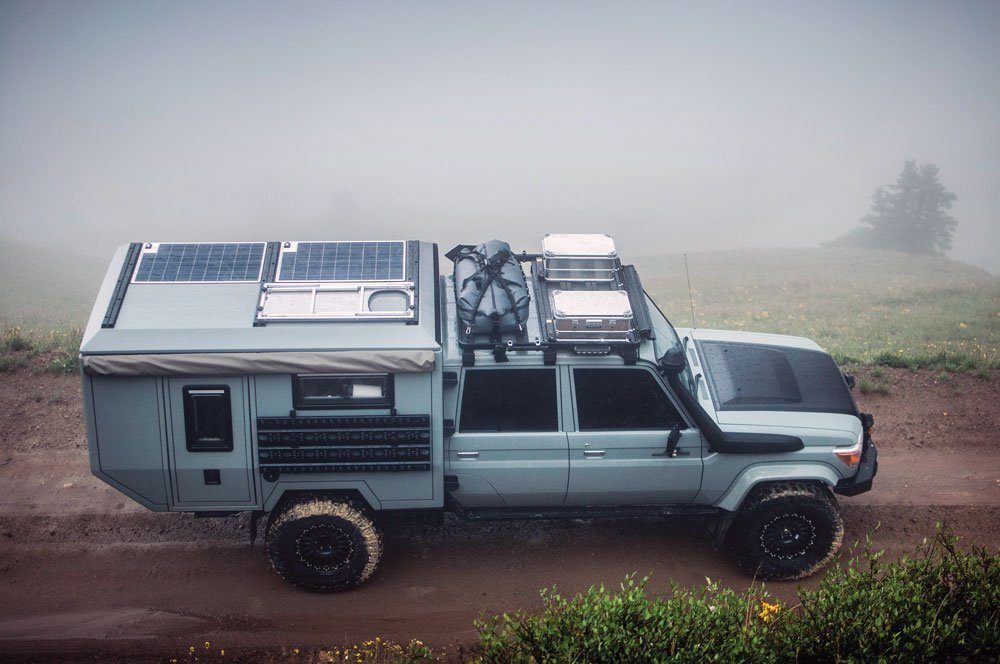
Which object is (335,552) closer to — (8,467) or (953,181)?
(8,467)

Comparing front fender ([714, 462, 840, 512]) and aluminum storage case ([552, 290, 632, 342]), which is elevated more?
aluminum storage case ([552, 290, 632, 342])

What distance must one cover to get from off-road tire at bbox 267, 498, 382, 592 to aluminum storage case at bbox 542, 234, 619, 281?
2.91 meters

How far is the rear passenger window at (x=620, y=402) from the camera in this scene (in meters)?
6.35

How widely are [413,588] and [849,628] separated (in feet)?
12.0

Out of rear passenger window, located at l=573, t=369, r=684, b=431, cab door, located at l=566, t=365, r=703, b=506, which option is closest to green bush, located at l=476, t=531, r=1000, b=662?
cab door, located at l=566, t=365, r=703, b=506

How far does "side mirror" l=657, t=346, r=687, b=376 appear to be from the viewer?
6.14m

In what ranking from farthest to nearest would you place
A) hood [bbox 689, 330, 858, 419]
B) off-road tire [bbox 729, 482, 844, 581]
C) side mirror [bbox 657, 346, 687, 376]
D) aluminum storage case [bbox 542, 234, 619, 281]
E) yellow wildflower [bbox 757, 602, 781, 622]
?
aluminum storage case [bbox 542, 234, 619, 281], hood [bbox 689, 330, 858, 419], off-road tire [bbox 729, 482, 844, 581], side mirror [bbox 657, 346, 687, 376], yellow wildflower [bbox 757, 602, 781, 622]

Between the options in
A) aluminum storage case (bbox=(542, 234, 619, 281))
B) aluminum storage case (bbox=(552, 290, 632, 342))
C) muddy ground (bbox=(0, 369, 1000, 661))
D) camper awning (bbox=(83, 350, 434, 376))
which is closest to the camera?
camper awning (bbox=(83, 350, 434, 376))

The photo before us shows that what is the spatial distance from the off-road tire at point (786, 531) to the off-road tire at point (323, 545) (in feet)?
10.8

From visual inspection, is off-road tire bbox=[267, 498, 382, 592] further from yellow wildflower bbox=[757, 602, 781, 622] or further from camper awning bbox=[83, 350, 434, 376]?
yellow wildflower bbox=[757, 602, 781, 622]

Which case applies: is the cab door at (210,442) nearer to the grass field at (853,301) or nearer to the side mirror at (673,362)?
the side mirror at (673,362)

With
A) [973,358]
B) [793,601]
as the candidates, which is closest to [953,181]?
[973,358]

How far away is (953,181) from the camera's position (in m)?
78.1

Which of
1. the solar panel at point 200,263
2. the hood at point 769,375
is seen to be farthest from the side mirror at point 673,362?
the solar panel at point 200,263
